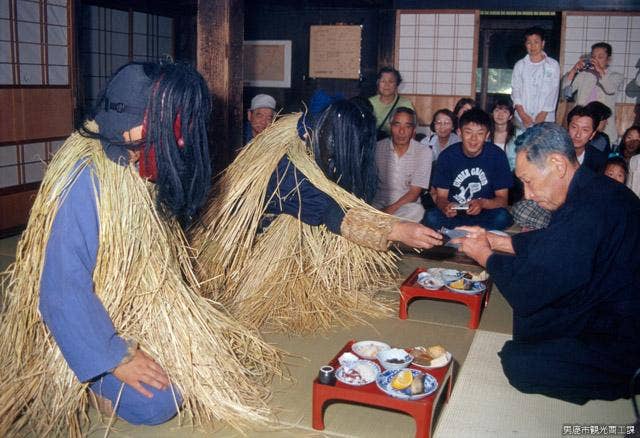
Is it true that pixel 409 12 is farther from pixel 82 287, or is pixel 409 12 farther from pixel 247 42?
pixel 82 287

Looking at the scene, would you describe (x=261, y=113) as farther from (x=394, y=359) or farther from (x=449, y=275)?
(x=394, y=359)

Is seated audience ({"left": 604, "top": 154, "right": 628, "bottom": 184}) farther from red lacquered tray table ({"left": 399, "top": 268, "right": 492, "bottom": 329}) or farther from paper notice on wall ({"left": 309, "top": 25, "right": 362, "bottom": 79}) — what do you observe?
paper notice on wall ({"left": 309, "top": 25, "right": 362, "bottom": 79})

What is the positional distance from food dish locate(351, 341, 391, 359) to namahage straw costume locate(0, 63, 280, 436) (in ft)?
1.43

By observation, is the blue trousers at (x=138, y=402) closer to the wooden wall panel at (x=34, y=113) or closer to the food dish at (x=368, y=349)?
the food dish at (x=368, y=349)

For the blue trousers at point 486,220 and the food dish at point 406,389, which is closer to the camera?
the food dish at point 406,389

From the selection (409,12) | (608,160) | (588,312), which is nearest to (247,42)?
(409,12)

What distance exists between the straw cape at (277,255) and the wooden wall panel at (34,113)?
2557 millimetres

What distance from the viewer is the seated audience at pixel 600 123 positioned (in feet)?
15.0

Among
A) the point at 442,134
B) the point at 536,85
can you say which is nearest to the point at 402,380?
the point at 442,134

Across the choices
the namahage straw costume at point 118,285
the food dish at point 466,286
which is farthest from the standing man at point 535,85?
the namahage straw costume at point 118,285

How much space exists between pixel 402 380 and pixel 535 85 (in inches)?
190

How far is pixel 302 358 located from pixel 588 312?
3.92ft

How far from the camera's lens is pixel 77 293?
73.8 inches

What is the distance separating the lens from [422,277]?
3.41 m
